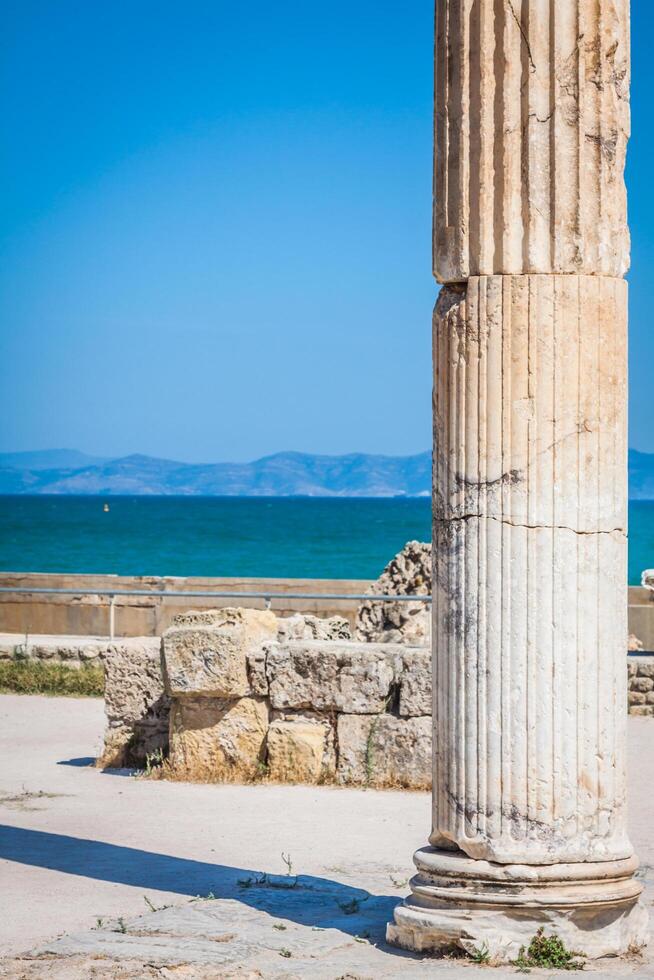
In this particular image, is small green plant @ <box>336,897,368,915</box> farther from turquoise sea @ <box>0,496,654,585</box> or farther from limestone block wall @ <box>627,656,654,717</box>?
turquoise sea @ <box>0,496,654,585</box>

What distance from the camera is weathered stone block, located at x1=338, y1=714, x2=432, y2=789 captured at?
10078mm

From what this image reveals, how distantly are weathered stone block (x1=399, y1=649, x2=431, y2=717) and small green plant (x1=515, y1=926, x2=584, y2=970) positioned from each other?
4505mm

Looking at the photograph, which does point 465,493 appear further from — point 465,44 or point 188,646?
point 188,646

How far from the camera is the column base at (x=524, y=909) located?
558 centimetres

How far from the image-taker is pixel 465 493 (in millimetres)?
5879

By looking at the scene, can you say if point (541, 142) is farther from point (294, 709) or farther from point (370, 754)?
point (294, 709)

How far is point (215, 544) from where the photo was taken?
78.8 metres

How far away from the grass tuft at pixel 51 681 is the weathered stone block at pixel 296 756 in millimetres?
4725

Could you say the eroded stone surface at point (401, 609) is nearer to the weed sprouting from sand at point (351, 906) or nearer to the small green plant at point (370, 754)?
the small green plant at point (370, 754)

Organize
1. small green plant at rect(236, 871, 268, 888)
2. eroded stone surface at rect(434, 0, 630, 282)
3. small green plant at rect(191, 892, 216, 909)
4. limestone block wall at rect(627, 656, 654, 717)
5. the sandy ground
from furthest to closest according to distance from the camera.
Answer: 1. limestone block wall at rect(627, 656, 654, 717)
2. small green plant at rect(236, 871, 268, 888)
3. the sandy ground
4. small green plant at rect(191, 892, 216, 909)
5. eroded stone surface at rect(434, 0, 630, 282)

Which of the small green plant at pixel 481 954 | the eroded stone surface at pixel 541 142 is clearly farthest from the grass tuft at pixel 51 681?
the eroded stone surface at pixel 541 142

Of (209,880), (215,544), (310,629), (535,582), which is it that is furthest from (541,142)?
(215,544)

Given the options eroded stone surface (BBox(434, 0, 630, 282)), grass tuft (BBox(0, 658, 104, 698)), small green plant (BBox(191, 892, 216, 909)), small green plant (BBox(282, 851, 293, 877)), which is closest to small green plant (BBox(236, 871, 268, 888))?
small green plant (BBox(282, 851, 293, 877))

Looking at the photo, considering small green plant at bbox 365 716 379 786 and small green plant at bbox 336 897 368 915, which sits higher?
small green plant at bbox 365 716 379 786
